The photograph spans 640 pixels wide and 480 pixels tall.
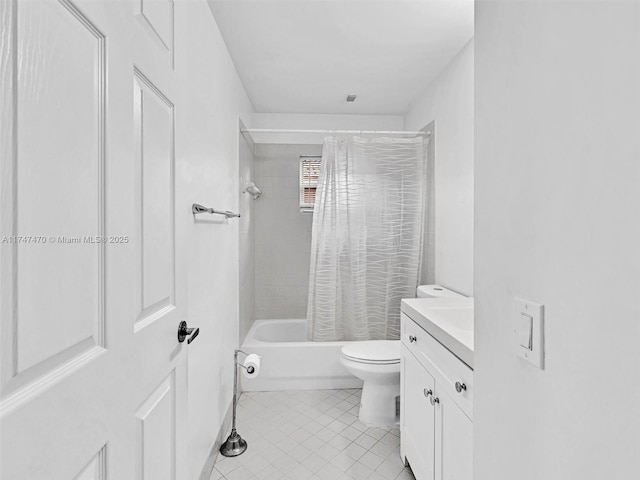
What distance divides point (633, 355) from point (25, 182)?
0.81 m

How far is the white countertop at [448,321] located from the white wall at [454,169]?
1.53ft

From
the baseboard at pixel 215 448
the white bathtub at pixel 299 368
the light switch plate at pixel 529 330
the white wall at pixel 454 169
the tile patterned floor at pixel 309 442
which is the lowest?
the tile patterned floor at pixel 309 442

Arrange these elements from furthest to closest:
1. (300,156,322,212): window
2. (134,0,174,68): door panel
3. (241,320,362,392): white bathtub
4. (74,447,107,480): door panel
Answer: (300,156,322,212): window → (241,320,362,392): white bathtub → (134,0,174,68): door panel → (74,447,107,480): door panel

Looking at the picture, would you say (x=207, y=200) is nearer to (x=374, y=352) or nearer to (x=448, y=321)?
(x=448, y=321)

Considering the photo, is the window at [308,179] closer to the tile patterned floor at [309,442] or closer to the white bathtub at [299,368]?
the white bathtub at [299,368]

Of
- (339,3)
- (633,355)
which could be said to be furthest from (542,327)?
(339,3)

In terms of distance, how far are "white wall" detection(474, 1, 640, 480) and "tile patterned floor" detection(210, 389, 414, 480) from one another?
127 centimetres

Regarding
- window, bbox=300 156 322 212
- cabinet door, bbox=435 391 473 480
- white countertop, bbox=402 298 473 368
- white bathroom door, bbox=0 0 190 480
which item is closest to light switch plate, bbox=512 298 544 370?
white countertop, bbox=402 298 473 368

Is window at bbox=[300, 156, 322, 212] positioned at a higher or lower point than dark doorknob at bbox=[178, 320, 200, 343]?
higher

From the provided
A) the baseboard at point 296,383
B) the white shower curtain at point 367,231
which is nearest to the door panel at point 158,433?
the baseboard at point 296,383

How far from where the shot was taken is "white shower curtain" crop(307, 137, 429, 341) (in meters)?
2.97

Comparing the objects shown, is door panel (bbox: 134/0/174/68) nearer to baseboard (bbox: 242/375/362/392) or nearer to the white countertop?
the white countertop

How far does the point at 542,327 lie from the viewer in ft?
2.17
